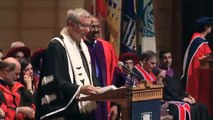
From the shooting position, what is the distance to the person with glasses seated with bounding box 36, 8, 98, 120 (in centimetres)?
605

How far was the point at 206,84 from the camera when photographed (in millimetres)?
10266

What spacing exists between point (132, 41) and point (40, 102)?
14.5 ft

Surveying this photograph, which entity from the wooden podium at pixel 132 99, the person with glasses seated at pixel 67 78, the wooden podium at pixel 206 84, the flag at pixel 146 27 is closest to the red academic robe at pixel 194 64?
the wooden podium at pixel 206 84

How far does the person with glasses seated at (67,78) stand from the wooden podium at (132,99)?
0.15 m

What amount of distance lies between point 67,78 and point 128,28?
14.9 ft

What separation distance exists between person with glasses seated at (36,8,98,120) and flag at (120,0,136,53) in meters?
4.18

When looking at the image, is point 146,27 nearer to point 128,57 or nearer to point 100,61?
point 128,57

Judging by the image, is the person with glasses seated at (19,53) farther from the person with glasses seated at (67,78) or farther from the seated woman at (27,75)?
the person with glasses seated at (67,78)

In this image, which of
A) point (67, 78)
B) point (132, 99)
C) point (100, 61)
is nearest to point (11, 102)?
point (100, 61)

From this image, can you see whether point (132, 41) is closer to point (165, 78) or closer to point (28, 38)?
point (165, 78)

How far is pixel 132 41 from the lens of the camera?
10477 millimetres

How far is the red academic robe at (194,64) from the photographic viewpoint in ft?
34.0

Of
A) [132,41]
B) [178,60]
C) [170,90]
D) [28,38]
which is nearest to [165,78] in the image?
[170,90]

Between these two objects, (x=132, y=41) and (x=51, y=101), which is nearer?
(x=51, y=101)
